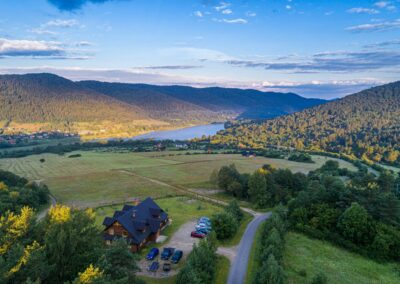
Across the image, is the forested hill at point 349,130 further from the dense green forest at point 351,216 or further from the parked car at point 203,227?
the parked car at point 203,227

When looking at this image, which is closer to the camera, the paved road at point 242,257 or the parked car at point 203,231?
the paved road at point 242,257

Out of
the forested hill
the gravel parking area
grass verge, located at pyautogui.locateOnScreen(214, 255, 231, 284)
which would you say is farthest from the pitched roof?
the forested hill

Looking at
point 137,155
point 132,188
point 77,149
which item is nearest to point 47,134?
point 77,149

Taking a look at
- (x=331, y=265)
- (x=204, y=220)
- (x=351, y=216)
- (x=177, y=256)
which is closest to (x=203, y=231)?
(x=204, y=220)

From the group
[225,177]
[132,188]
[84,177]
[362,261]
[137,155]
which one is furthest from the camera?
[137,155]

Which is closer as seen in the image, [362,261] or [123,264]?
[123,264]

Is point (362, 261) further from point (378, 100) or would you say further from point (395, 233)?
point (378, 100)

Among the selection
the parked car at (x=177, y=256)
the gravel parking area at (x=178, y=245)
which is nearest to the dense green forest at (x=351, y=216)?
the gravel parking area at (x=178, y=245)
